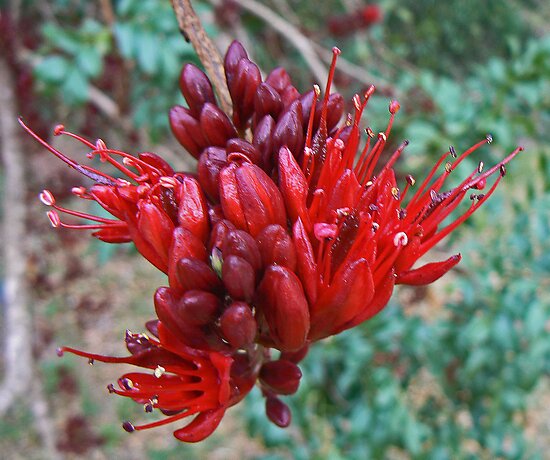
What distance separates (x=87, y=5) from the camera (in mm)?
2676

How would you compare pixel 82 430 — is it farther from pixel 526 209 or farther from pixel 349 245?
pixel 349 245

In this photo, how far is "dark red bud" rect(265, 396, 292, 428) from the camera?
2.85 feet

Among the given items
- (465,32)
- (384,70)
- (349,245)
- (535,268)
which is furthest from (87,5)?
(465,32)

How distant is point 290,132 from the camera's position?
29.6 inches

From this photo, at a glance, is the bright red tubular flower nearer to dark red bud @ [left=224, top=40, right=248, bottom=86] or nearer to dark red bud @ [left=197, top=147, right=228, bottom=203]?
dark red bud @ [left=197, top=147, right=228, bottom=203]

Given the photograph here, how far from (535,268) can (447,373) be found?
60 centimetres

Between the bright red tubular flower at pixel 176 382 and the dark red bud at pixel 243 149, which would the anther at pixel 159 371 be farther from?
the dark red bud at pixel 243 149

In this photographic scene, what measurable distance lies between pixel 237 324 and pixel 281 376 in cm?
17

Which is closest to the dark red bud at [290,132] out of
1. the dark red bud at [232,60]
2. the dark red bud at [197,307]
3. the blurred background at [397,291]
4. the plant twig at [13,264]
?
the dark red bud at [232,60]

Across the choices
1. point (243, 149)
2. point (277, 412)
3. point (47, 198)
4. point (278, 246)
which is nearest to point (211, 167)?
point (243, 149)

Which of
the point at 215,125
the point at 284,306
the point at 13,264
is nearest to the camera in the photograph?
the point at 284,306

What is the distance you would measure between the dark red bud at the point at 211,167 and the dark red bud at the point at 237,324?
6.3 inches

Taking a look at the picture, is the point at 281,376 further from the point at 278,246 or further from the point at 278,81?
the point at 278,81

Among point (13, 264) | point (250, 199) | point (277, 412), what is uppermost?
point (250, 199)
